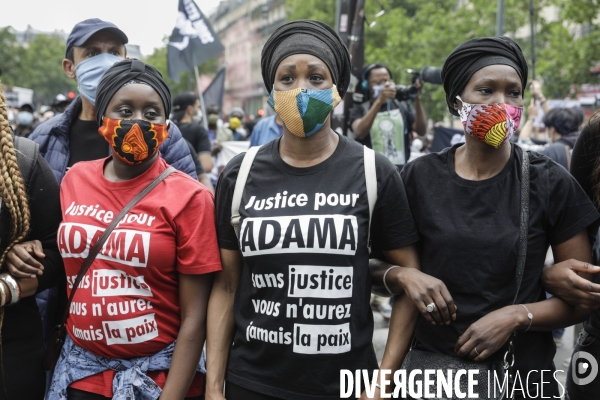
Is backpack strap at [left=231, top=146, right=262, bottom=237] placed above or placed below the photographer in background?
below

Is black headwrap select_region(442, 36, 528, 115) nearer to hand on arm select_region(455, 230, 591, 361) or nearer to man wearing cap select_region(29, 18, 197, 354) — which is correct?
hand on arm select_region(455, 230, 591, 361)

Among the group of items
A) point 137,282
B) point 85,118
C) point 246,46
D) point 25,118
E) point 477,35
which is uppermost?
point 246,46

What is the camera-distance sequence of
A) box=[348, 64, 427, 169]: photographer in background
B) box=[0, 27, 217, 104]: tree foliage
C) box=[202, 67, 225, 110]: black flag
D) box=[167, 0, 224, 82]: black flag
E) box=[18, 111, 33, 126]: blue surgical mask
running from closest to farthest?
1. box=[348, 64, 427, 169]: photographer in background
2. box=[167, 0, 224, 82]: black flag
3. box=[18, 111, 33, 126]: blue surgical mask
4. box=[202, 67, 225, 110]: black flag
5. box=[0, 27, 217, 104]: tree foliage

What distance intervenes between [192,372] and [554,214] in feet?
5.08

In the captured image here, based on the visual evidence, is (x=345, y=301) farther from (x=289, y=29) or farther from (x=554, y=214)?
(x=289, y=29)

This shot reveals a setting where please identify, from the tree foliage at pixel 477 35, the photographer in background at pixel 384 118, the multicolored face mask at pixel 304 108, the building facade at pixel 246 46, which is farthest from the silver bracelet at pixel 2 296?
the building facade at pixel 246 46

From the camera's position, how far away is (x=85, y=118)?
12.6 ft

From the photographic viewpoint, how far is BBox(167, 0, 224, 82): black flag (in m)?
10.6

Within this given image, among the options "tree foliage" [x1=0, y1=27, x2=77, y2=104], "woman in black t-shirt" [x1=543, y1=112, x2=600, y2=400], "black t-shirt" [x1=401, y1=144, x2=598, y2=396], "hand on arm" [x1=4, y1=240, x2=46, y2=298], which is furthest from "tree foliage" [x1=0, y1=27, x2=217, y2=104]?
"black t-shirt" [x1=401, y1=144, x2=598, y2=396]

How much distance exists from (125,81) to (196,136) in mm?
4655

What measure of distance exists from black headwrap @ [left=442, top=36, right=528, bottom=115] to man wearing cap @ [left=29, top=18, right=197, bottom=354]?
1.54 meters

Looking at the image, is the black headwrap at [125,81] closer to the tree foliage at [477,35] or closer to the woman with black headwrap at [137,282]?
the woman with black headwrap at [137,282]

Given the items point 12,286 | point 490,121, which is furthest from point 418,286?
point 12,286

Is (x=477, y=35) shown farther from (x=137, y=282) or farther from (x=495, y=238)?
(x=137, y=282)
